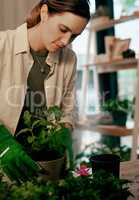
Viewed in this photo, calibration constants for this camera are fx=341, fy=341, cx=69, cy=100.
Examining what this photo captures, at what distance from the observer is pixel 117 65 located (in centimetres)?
293

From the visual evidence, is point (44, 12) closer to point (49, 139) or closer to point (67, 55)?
point (67, 55)

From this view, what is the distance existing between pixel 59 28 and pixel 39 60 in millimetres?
176

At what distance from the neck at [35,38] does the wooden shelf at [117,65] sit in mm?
1410

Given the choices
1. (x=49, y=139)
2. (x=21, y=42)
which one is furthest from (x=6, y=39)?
(x=49, y=139)

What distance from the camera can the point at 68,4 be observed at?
1224mm

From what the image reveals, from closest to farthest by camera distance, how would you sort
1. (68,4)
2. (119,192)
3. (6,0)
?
(119,192) < (68,4) < (6,0)

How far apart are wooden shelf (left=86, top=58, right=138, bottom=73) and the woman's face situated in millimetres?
1418

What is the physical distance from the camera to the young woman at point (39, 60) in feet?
4.15

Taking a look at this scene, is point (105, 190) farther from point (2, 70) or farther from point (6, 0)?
point (6, 0)

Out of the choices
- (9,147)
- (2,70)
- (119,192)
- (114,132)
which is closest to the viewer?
(119,192)

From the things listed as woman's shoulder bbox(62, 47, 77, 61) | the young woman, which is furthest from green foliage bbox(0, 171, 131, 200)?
woman's shoulder bbox(62, 47, 77, 61)

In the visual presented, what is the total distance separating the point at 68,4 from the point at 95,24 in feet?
6.04

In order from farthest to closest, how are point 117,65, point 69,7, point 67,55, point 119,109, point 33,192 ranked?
point 117,65 < point 119,109 < point 67,55 < point 69,7 < point 33,192

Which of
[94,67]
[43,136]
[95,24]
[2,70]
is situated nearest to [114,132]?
[94,67]
